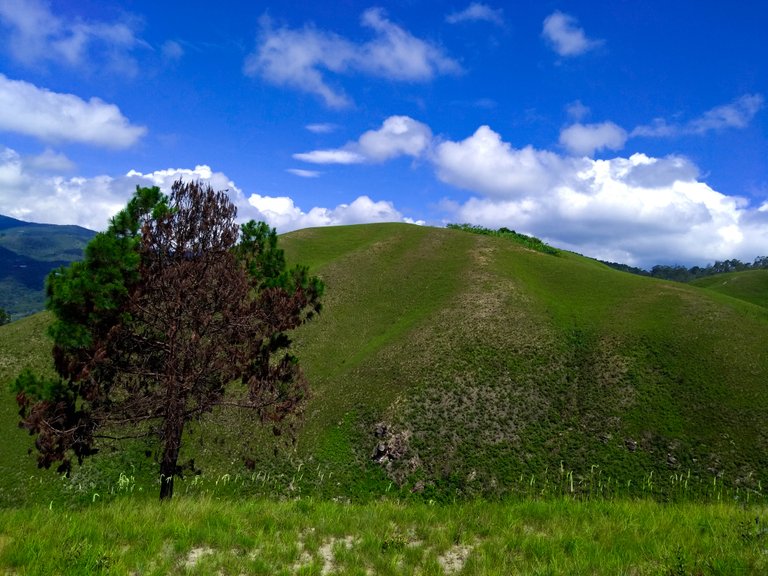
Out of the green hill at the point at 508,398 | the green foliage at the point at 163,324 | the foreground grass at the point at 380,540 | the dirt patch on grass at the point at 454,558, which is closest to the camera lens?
the foreground grass at the point at 380,540

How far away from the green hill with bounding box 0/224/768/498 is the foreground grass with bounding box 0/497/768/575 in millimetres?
12113

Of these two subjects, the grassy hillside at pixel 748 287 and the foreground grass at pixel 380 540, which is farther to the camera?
the grassy hillside at pixel 748 287

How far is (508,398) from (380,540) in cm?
3382

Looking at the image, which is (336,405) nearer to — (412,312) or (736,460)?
(412,312)

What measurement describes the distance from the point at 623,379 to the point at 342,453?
26.8m

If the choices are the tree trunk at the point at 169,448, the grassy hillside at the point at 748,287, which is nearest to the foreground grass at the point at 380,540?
the tree trunk at the point at 169,448

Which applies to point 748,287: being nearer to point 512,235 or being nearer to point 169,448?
point 512,235

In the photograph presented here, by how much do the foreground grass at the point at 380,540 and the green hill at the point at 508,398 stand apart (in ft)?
39.7

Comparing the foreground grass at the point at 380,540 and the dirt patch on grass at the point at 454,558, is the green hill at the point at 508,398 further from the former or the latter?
the dirt patch on grass at the point at 454,558

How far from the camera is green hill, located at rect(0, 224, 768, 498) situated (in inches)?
1318

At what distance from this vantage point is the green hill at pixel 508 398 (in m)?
33.5

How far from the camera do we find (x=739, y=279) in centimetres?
12606

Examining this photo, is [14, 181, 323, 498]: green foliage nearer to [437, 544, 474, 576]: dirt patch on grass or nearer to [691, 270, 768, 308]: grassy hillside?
[437, 544, 474, 576]: dirt patch on grass

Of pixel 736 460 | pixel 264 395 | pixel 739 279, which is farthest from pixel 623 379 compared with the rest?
pixel 739 279
